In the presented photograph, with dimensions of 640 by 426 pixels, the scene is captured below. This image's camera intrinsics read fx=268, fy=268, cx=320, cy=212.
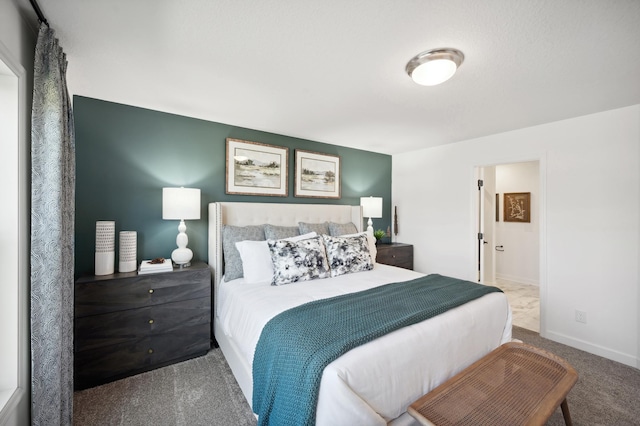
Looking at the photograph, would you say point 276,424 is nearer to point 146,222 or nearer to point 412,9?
point 412,9

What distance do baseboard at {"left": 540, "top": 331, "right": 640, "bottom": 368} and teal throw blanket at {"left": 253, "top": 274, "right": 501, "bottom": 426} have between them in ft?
5.73

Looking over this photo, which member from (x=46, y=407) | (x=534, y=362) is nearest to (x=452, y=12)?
(x=534, y=362)

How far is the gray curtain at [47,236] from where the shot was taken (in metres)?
1.35

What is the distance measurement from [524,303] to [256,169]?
14.4ft

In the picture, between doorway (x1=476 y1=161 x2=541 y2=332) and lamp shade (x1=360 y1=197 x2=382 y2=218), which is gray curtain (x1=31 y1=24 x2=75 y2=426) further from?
doorway (x1=476 y1=161 x2=541 y2=332)

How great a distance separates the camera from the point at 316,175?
386 cm

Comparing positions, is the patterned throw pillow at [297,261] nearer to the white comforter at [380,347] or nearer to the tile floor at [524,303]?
the white comforter at [380,347]

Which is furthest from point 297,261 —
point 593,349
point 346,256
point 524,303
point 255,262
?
point 524,303

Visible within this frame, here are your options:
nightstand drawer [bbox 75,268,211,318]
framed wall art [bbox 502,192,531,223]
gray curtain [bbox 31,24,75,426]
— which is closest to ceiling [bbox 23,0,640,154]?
gray curtain [bbox 31,24,75,426]

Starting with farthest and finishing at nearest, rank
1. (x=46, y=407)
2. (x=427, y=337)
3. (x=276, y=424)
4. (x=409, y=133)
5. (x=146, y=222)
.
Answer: (x=409, y=133)
(x=146, y=222)
(x=427, y=337)
(x=46, y=407)
(x=276, y=424)

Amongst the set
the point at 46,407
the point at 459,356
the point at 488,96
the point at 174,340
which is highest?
the point at 488,96

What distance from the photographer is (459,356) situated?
1.66m

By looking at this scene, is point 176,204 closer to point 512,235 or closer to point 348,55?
point 348,55

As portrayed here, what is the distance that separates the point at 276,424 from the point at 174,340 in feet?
5.16
